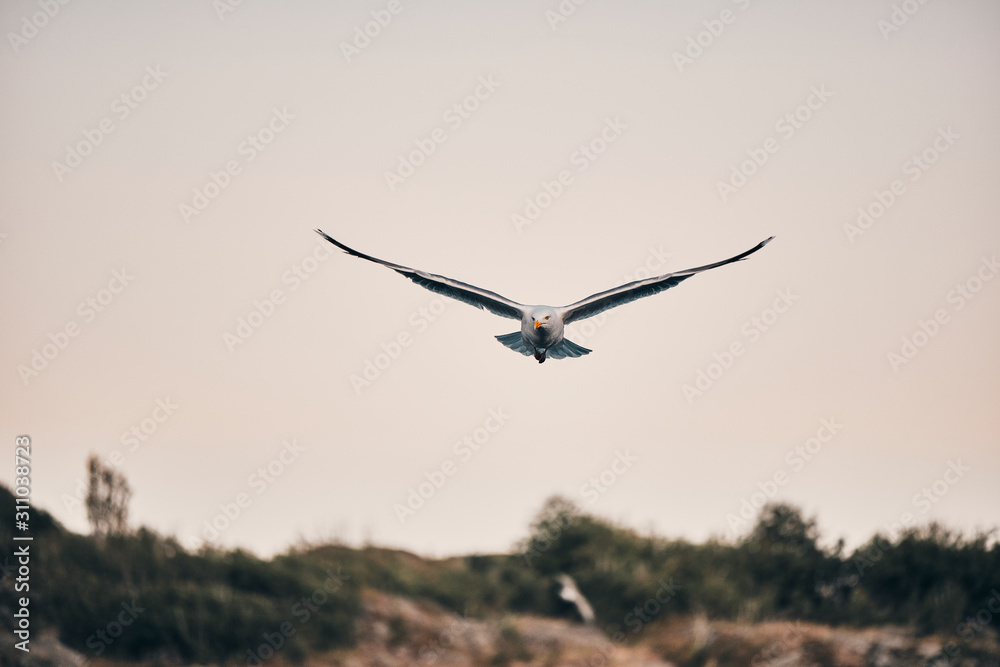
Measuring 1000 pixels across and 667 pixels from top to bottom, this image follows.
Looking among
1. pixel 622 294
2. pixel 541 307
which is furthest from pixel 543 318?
pixel 622 294

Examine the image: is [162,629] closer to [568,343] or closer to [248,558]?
[248,558]

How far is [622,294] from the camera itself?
22719mm

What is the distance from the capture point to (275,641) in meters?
40.9

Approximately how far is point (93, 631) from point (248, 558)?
6.17 meters

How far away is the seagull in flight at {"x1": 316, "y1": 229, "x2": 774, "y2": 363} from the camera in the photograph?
21688 mm

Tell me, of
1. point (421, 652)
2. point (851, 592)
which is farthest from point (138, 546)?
point (851, 592)

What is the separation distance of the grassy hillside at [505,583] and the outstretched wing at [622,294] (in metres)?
21.8

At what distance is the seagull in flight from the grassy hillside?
21.3m

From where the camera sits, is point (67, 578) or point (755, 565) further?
point (755, 565)

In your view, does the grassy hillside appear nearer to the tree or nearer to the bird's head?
the tree

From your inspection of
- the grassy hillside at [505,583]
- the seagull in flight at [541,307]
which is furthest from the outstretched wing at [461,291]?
the grassy hillside at [505,583]

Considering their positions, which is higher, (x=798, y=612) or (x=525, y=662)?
(x=798, y=612)

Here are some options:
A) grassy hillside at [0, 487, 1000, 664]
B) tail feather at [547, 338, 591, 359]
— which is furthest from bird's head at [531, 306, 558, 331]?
grassy hillside at [0, 487, 1000, 664]

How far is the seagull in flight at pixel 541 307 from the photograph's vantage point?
21.7m
